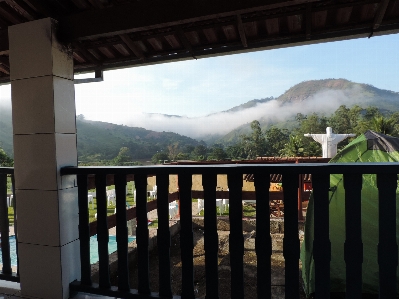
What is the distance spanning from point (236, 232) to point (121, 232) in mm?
819

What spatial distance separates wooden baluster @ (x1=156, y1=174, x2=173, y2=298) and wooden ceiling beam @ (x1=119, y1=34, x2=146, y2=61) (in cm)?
124

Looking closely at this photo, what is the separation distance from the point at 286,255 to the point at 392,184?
2.13ft

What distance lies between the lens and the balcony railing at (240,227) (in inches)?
55.8

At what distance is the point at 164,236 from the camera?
1.79 m

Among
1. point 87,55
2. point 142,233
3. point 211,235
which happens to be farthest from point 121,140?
point 211,235

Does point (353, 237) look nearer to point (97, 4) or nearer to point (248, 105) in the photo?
point (97, 4)

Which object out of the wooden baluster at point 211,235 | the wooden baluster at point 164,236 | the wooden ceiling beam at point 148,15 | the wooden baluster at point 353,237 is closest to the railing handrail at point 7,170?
the wooden ceiling beam at point 148,15

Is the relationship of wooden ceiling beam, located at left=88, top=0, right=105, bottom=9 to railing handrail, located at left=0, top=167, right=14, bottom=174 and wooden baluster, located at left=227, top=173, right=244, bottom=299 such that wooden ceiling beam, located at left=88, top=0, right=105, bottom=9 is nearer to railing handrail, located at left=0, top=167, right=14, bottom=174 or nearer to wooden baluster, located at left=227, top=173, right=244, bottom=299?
railing handrail, located at left=0, top=167, right=14, bottom=174

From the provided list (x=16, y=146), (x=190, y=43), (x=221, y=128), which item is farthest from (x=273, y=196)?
(x=221, y=128)

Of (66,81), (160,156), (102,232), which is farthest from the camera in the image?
(160,156)

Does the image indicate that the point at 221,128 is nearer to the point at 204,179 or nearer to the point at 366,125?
the point at 366,125

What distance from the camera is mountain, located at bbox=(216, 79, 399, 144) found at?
313ft

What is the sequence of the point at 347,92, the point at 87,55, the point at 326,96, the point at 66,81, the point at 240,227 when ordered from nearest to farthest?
the point at 240,227, the point at 66,81, the point at 87,55, the point at 326,96, the point at 347,92

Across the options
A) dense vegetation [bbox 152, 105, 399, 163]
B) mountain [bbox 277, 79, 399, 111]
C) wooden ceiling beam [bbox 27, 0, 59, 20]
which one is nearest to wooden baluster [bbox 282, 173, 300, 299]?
wooden ceiling beam [bbox 27, 0, 59, 20]
